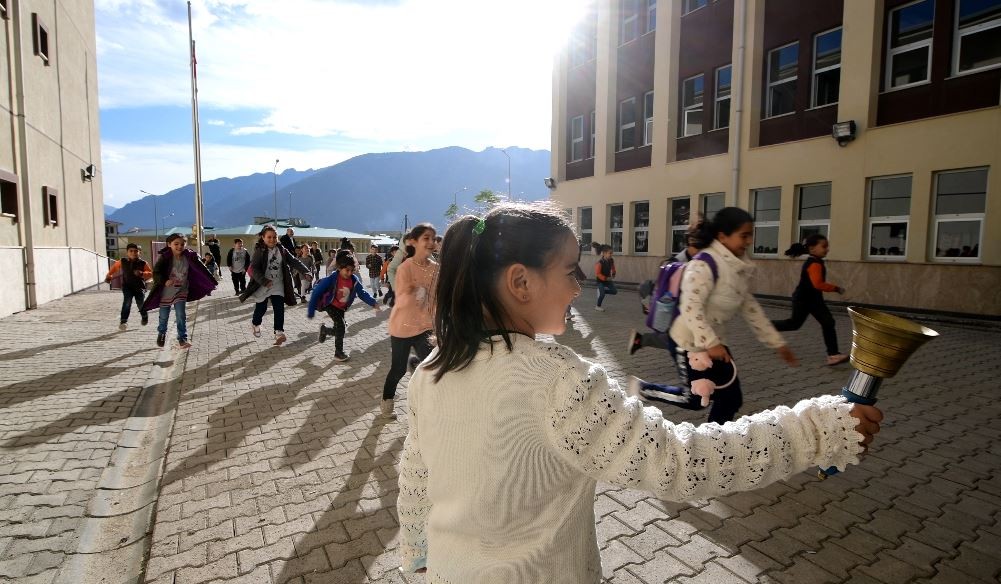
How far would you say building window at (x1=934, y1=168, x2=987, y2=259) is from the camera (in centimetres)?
1295

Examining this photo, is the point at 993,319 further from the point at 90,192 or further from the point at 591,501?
the point at 90,192

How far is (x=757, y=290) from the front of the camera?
17500 mm

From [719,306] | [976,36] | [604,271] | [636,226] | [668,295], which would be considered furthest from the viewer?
[636,226]

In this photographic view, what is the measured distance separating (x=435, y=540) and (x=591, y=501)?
42 centimetres

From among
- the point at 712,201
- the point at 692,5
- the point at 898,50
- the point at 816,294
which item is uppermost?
the point at 692,5

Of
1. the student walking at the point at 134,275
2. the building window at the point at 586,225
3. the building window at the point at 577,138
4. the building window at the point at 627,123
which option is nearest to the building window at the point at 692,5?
the building window at the point at 627,123

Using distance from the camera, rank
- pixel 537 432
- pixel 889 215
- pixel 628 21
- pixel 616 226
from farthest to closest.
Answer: pixel 616 226 → pixel 628 21 → pixel 889 215 → pixel 537 432

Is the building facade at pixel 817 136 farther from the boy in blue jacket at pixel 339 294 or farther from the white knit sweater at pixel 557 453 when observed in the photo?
the white knit sweater at pixel 557 453

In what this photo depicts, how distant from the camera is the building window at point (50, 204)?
17469 mm

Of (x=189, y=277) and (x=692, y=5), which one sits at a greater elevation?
(x=692, y=5)

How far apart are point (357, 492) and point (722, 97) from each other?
63.2ft

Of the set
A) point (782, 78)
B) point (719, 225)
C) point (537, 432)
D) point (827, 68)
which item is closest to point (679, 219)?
point (782, 78)

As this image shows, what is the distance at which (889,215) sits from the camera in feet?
47.9

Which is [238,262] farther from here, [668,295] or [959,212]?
[959,212]
